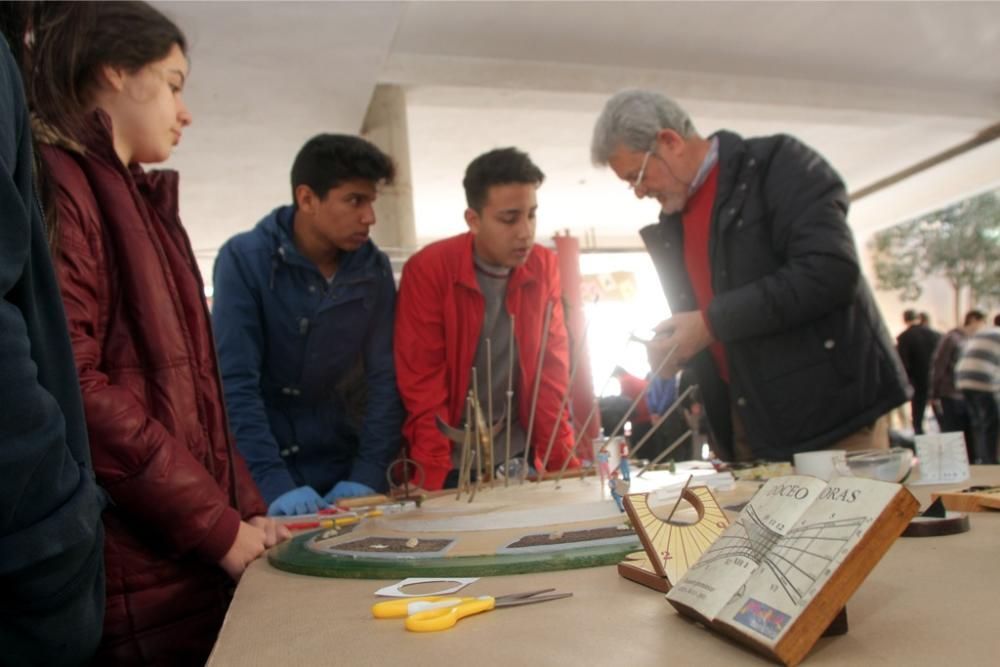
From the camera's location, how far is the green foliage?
845 cm

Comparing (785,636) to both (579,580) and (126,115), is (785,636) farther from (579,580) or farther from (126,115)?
(126,115)

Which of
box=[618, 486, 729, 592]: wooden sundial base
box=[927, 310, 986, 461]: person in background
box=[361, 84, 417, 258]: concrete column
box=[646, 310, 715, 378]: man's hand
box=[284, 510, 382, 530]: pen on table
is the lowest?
box=[927, 310, 986, 461]: person in background

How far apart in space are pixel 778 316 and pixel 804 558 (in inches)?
55.3

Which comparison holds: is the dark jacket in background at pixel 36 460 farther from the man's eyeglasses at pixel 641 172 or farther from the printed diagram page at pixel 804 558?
the man's eyeglasses at pixel 641 172

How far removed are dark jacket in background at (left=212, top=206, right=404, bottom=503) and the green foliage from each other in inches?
323

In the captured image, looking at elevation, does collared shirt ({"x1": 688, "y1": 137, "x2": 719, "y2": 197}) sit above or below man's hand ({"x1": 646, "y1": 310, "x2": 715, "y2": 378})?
above

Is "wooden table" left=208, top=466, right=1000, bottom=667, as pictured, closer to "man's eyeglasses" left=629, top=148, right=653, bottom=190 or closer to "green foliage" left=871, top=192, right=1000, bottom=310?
"man's eyeglasses" left=629, top=148, right=653, bottom=190

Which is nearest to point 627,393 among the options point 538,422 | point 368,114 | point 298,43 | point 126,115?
point 368,114

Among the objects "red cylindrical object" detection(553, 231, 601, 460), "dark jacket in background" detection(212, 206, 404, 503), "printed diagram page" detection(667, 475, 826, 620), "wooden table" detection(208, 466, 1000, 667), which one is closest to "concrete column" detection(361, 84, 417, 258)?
"red cylindrical object" detection(553, 231, 601, 460)

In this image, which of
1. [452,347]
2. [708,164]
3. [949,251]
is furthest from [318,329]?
[949,251]

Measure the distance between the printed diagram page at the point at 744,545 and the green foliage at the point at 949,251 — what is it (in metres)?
9.12

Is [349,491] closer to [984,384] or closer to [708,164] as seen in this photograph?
[708,164]

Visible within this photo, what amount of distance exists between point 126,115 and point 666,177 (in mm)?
1406

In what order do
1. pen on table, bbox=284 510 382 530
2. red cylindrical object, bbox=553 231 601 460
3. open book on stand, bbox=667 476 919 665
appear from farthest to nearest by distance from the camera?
red cylindrical object, bbox=553 231 601 460 → pen on table, bbox=284 510 382 530 → open book on stand, bbox=667 476 919 665
